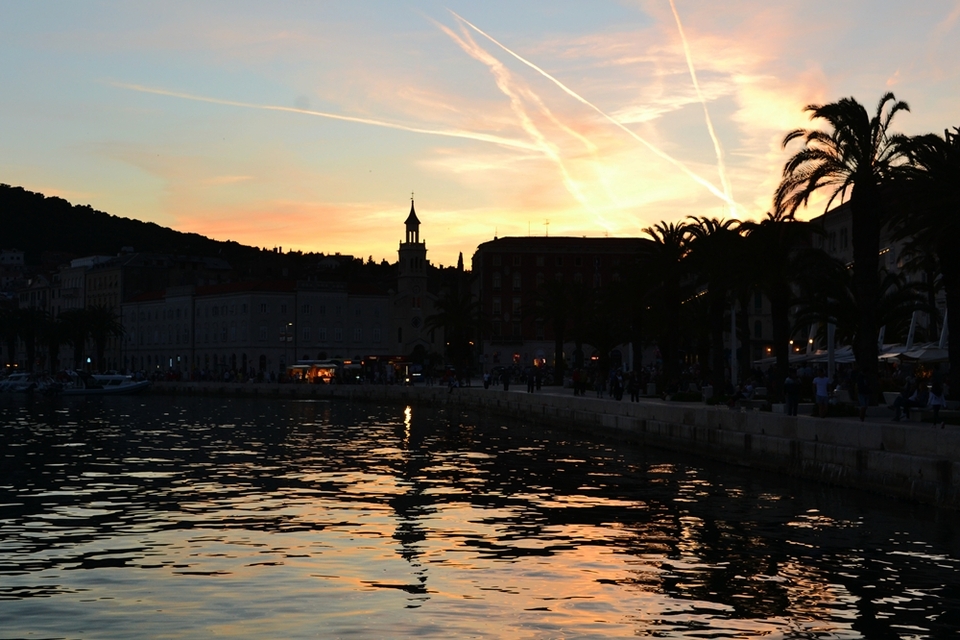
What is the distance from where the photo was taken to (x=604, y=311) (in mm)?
92062

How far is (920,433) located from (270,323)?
144m

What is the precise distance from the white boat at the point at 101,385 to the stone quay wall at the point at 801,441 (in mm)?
78414

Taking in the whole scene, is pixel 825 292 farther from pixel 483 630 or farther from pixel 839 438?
pixel 483 630

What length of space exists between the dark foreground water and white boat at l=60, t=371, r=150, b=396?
318 feet

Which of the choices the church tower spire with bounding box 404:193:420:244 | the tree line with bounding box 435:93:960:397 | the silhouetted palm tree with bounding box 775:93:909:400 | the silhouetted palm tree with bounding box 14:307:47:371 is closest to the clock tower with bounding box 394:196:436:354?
the church tower spire with bounding box 404:193:420:244

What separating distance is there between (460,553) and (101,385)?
4827 inches

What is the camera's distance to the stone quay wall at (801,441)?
27.1 metres

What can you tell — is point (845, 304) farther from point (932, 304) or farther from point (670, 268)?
point (670, 268)

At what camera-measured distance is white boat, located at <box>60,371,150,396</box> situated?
13462 centimetres

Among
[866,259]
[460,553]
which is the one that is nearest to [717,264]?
[866,259]

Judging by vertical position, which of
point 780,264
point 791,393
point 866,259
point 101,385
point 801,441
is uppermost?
point 780,264

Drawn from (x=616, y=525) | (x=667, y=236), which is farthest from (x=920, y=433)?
(x=667, y=236)

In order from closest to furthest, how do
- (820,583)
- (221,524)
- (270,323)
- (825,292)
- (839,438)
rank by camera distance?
(820,583), (221,524), (839,438), (825,292), (270,323)

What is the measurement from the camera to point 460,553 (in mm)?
21234
